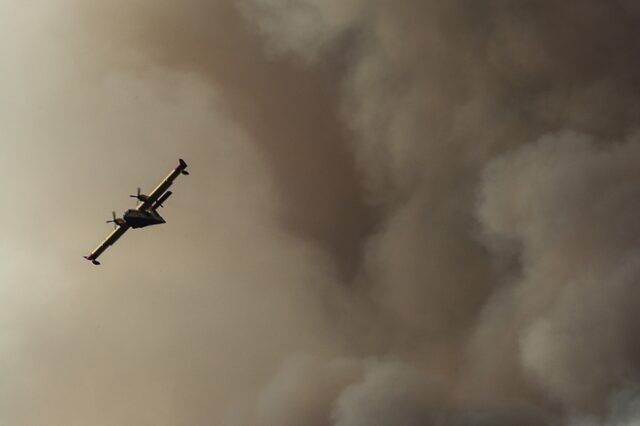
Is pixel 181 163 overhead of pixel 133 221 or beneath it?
overhead

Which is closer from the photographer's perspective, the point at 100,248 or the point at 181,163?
the point at 181,163

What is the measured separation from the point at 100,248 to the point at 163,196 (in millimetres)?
10538

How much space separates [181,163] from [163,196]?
174 inches

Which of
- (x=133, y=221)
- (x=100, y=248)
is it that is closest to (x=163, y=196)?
(x=133, y=221)

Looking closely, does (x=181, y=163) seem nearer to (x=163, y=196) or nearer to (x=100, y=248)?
(x=163, y=196)

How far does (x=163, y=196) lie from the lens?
69.1m

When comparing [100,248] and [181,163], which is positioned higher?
[181,163]

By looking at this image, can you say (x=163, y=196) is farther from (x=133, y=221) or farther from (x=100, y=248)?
(x=100, y=248)

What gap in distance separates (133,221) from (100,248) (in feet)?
24.8

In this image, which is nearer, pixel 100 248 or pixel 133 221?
pixel 133 221

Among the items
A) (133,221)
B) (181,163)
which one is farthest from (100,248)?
(181,163)

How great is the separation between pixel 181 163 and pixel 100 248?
14.8 metres

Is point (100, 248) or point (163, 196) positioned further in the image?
point (100, 248)

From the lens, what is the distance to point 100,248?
74250 mm
